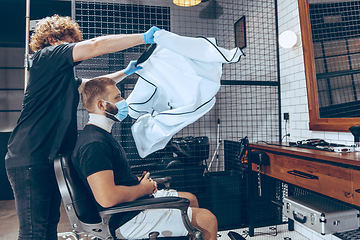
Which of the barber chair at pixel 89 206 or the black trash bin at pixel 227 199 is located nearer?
the barber chair at pixel 89 206

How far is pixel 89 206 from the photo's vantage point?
3.45ft

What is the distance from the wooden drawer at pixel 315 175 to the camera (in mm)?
1272

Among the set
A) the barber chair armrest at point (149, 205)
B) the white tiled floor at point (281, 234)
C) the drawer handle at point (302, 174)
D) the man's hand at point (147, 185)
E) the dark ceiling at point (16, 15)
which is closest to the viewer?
the barber chair armrest at point (149, 205)

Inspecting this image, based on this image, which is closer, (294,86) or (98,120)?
(98,120)

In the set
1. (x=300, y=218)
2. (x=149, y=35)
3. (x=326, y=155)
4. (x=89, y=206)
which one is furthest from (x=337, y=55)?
(x=89, y=206)

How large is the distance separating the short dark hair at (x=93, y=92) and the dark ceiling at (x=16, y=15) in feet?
11.3

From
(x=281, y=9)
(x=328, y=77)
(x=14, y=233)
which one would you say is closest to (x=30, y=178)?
(x=14, y=233)

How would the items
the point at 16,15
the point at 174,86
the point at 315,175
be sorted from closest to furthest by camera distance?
the point at 315,175
the point at 174,86
the point at 16,15

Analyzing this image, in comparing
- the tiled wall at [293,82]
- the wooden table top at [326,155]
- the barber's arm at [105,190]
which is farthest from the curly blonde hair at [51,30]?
the tiled wall at [293,82]

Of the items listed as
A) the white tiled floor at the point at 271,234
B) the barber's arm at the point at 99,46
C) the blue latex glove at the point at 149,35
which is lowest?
the white tiled floor at the point at 271,234

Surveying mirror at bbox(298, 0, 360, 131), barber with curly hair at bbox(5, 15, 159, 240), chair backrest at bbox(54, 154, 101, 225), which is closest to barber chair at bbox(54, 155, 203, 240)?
chair backrest at bbox(54, 154, 101, 225)

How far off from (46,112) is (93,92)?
0.28 m

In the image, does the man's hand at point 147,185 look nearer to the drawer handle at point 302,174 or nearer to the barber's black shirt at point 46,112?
the barber's black shirt at point 46,112

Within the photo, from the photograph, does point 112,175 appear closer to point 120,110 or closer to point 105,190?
point 105,190
